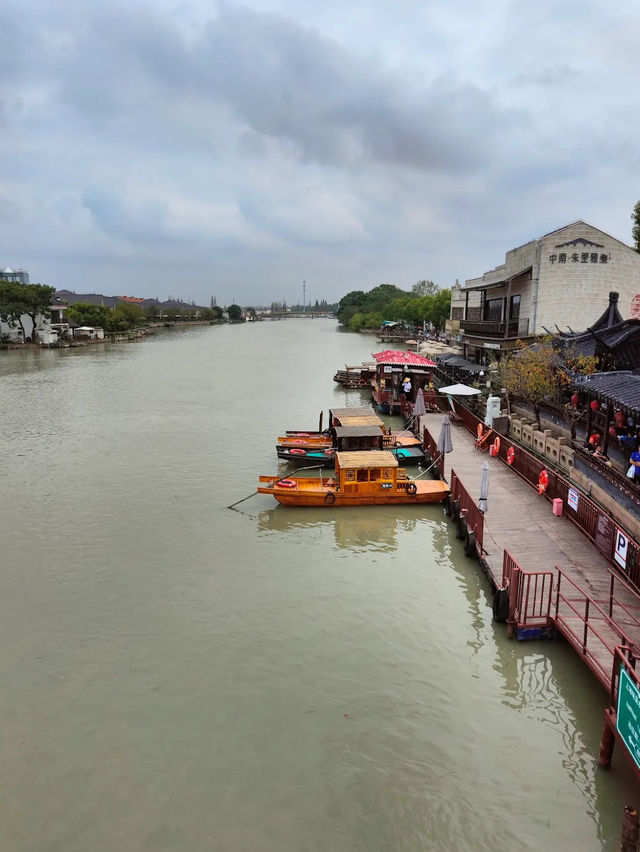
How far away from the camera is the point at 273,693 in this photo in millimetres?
11289

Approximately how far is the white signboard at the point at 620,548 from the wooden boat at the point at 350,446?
11.3 metres

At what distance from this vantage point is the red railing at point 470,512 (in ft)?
52.7

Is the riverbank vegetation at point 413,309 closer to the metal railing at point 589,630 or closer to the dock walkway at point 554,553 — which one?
the dock walkway at point 554,553

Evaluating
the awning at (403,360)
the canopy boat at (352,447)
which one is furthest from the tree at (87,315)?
the canopy boat at (352,447)

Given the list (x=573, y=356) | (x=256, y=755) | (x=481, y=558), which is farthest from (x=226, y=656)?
(x=573, y=356)

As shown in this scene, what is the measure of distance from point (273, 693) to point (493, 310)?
4525 centimetres

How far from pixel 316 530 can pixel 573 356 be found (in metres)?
14.3

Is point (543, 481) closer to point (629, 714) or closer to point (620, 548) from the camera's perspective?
point (620, 548)

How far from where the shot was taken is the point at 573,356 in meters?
25.7

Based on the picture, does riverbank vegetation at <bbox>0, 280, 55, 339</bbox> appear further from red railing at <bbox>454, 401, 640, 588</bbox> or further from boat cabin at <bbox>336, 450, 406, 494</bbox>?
red railing at <bbox>454, 401, 640, 588</bbox>

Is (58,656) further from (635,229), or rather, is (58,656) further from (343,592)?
(635,229)

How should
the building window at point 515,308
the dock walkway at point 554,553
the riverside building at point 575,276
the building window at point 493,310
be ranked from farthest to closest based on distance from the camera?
1. the building window at point 493,310
2. the building window at point 515,308
3. the riverside building at point 575,276
4. the dock walkway at point 554,553

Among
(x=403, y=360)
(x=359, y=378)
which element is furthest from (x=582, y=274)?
(x=359, y=378)

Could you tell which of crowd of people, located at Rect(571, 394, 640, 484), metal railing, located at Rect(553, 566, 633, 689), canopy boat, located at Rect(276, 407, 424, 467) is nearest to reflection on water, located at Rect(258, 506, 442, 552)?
canopy boat, located at Rect(276, 407, 424, 467)
